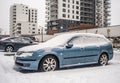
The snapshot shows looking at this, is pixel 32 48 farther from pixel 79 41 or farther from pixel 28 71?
pixel 79 41

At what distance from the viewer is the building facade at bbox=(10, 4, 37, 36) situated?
136 m

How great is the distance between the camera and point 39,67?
8.34 meters

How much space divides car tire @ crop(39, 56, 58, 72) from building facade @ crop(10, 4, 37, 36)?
126 m

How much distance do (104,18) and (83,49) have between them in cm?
11595

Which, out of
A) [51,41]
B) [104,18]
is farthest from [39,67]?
[104,18]

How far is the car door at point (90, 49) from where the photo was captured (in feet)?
31.1

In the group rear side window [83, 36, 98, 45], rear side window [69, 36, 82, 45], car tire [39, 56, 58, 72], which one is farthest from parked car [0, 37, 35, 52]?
car tire [39, 56, 58, 72]

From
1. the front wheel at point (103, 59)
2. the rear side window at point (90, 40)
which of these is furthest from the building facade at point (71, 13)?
the rear side window at point (90, 40)

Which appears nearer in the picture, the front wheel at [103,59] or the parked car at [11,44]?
the front wheel at [103,59]

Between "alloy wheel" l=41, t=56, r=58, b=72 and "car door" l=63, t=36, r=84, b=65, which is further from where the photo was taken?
"car door" l=63, t=36, r=84, b=65

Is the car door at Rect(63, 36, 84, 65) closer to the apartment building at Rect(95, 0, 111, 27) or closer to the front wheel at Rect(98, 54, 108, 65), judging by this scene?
the front wheel at Rect(98, 54, 108, 65)

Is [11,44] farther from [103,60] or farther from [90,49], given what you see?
[90,49]

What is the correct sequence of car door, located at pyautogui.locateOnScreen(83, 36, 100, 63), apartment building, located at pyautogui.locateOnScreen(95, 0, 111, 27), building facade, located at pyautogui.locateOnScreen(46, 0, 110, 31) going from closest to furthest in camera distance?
car door, located at pyautogui.locateOnScreen(83, 36, 100, 63), building facade, located at pyautogui.locateOnScreen(46, 0, 110, 31), apartment building, located at pyautogui.locateOnScreen(95, 0, 111, 27)

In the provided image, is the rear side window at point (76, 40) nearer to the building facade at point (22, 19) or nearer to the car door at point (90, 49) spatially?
the car door at point (90, 49)
